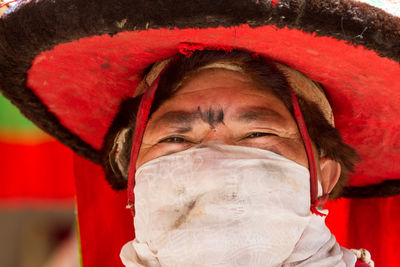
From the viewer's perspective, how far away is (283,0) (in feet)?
3.76

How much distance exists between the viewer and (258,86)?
1.60m

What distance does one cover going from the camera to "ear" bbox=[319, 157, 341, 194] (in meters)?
1.75

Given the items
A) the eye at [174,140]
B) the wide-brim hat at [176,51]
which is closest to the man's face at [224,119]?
the eye at [174,140]

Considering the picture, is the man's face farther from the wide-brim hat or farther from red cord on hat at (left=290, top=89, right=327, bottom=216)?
the wide-brim hat

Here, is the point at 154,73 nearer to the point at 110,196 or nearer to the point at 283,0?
the point at 283,0

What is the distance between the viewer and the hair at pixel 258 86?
156 centimetres

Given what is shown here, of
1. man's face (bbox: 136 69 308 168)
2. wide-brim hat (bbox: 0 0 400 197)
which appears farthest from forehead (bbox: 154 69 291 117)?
wide-brim hat (bbox: 0 0 400 197)

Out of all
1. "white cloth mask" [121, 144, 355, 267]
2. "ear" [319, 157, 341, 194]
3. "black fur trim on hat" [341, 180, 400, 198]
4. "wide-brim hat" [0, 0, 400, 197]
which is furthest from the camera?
"black fur trim on hat" [341, 180, 400, 198]

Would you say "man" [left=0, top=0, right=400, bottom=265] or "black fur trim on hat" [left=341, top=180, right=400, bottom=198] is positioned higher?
"man" [left=0, top=0, right=400, bottom=265]

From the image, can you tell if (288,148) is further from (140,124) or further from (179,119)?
(140,124)

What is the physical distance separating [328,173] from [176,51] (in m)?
0.68

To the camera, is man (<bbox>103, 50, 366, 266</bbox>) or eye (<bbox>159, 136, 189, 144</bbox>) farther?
eye (<bbox>159, 136, 189, 144</bbox>)

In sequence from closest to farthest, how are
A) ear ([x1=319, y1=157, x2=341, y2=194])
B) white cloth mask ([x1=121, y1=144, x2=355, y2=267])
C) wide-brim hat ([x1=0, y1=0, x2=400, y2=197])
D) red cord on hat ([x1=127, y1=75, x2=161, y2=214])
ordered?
1. wide-brim hat ([x1=0, y1=0, x2=400, y2=197])
2. white cloth mask ([x1=121, y1=144, x2=355, y2=267])
3. red cord on hat ([x1=127, y1=75, x2=161, y2=214])
4. ear ([x1=319, y1=157, x2=341, y2=194])

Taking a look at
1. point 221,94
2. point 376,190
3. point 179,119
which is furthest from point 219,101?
point 376,190
